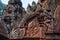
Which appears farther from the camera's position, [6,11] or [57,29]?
[6,11]

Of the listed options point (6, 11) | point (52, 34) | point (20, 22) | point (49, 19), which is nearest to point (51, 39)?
point (52, 34)

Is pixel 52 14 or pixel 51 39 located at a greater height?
pixel 52 14

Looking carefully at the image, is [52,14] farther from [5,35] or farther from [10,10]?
[10,10]

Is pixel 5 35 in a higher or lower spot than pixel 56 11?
lower

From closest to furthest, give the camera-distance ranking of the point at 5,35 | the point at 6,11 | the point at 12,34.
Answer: the point at 5,35
the point at 12,34
the point at 6,11

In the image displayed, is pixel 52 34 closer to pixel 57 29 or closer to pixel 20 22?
pixel 57 29

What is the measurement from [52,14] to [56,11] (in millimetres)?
196

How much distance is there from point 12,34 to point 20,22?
1.92 ft

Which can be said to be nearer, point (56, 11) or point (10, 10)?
point (56, 11)

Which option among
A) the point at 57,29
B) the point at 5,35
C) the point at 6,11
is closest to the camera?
the point at 5,35

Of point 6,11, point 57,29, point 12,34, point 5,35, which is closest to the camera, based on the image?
point 5,35

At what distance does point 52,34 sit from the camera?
10.6 m

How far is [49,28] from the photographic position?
35.9ft

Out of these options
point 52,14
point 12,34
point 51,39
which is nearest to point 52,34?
point 51,39
